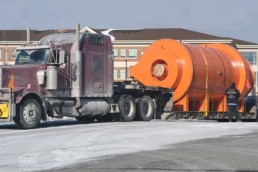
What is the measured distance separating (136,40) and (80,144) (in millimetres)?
80167

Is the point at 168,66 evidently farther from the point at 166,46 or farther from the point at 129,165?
the point at 129,165

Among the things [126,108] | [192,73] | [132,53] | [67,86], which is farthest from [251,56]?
[67,86]

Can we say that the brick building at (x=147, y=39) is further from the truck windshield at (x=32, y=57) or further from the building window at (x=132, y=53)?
the truck windshield at (x=32, y=57)

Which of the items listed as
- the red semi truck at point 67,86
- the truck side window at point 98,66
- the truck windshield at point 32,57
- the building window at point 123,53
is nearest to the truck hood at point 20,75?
the red semi truck at point 67,86

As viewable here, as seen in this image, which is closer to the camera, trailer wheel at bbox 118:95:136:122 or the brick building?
trailer wheel at bbox 118:95:136:122

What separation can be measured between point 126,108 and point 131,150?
10325 mm

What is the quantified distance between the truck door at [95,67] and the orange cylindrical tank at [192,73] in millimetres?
3470

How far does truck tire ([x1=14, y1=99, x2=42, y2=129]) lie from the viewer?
57.0 feet

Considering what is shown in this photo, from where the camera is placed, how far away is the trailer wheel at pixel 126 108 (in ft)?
71.4

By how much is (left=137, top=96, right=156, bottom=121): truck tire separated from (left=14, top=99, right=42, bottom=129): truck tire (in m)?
5.75

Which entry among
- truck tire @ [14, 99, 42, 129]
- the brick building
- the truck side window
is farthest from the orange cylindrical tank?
the brick building

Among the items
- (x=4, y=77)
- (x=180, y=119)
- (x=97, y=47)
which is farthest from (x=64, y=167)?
(x=180, y=119)

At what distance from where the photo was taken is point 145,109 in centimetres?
2311

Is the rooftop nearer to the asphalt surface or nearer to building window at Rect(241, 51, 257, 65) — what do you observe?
building window at Rect(241, 51, 257, 65)
